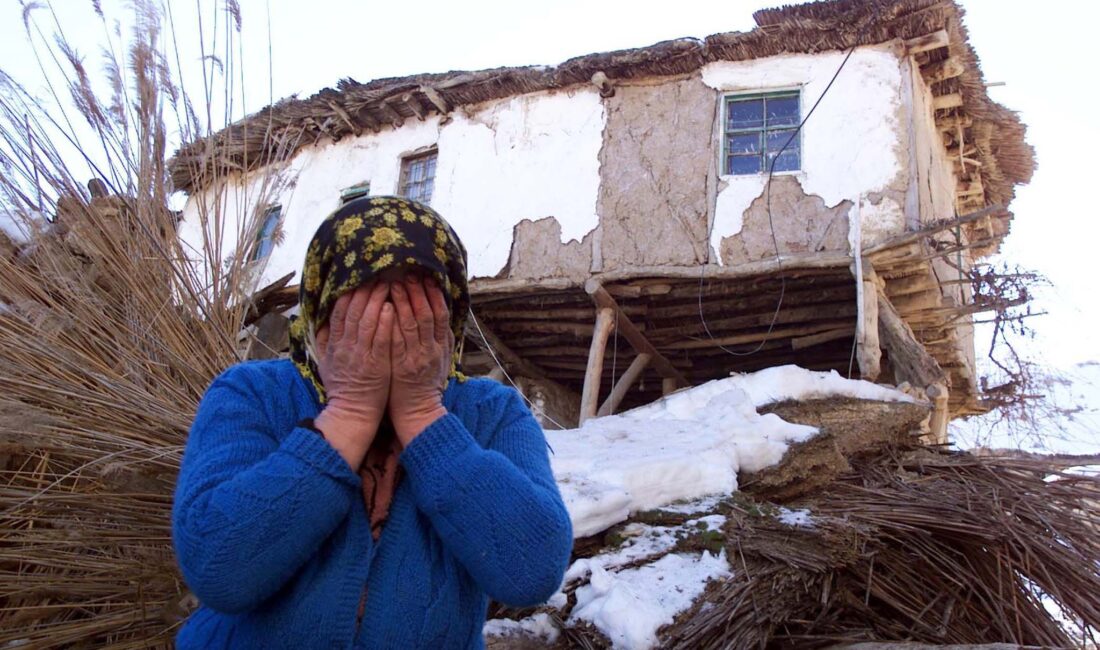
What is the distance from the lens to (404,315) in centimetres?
116

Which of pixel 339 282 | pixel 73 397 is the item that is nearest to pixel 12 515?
pixel 73 397

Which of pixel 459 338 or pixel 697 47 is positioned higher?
pixel 697 47

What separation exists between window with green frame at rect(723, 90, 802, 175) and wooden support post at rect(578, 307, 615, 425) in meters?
1.78

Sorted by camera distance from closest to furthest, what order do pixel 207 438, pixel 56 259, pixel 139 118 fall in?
pixel 207 438, pixel 56 259, pixel 139 118

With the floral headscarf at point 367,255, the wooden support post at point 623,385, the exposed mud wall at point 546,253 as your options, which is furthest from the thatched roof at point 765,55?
the floral headscarf at point 367,255

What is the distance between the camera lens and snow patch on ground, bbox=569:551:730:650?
6.22 feet

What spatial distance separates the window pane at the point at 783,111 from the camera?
724cm

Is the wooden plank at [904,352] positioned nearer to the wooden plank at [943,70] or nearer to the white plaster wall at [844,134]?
the white plaster wall at [844,134]

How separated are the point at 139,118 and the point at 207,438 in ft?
4.97

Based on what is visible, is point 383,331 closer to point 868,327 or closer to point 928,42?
point 868,327

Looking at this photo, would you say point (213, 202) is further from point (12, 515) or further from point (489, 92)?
point (489, 92)

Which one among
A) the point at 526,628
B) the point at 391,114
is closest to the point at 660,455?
the point at 526,628

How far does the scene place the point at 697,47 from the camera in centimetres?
734

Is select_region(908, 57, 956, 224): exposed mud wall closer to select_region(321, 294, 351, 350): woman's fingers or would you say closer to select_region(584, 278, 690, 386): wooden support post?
select_region(584, 278, 690, 386): wooden support post
